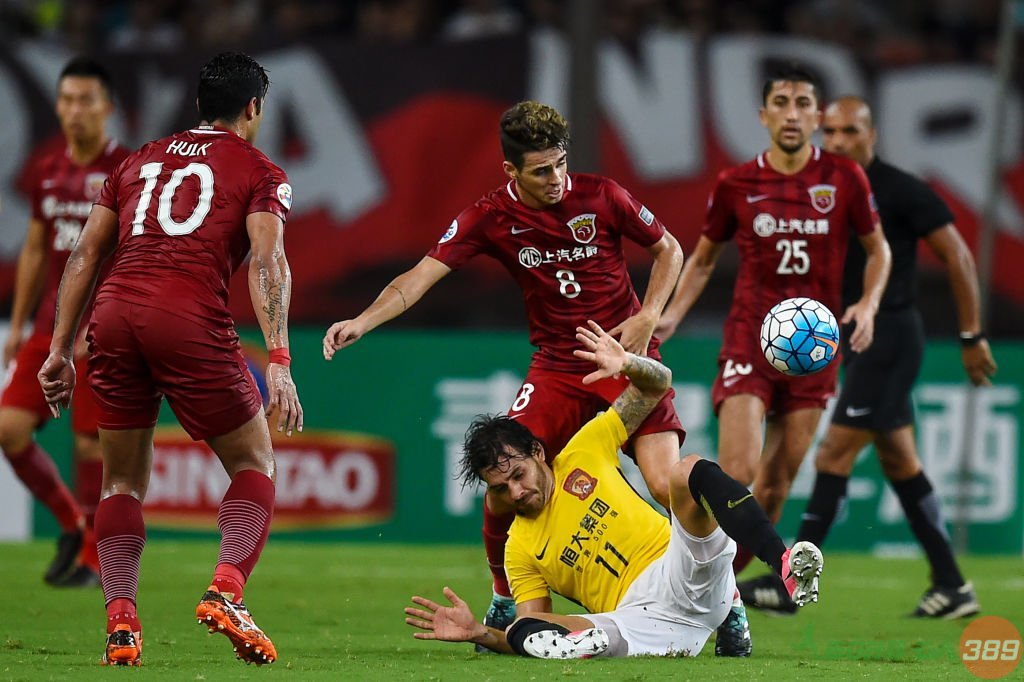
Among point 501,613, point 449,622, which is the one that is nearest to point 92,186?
point 501,613

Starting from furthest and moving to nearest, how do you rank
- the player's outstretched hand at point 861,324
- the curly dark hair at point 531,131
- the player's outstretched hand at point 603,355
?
1. the player's outstretched hand at point 861,324
2. the curly dark hair at point 531,131
3. the player's outstretched hand at point 603,355

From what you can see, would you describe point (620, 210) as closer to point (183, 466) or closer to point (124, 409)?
point (124, 409)

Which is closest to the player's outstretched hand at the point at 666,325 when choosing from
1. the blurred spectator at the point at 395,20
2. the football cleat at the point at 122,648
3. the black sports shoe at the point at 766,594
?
the black sports shoe at the point at 766,594

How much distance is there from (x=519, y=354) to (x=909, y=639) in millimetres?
4472

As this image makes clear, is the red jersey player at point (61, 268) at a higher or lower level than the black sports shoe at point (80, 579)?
higher

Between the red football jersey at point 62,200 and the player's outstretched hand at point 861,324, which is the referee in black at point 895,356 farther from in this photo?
the red football jersey at point 62,200

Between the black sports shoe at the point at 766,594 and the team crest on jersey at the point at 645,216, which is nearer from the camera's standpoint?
the team crest on jersey at the point at 645,216

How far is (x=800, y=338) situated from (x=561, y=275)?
3.25ft

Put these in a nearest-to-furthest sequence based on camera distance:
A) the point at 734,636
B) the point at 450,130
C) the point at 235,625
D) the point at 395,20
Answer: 1. the point at 235,625
2. the point at 734,636
3. the point at 450,130
4. the point at 395,20

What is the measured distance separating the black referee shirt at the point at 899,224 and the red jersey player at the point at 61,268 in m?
3.87

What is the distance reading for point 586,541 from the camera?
225 inches

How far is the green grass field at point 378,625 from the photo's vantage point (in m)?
5.17

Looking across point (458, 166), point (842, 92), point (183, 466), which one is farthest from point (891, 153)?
point (183, 466)

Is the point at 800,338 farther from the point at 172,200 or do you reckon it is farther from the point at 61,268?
the point at 61,268
